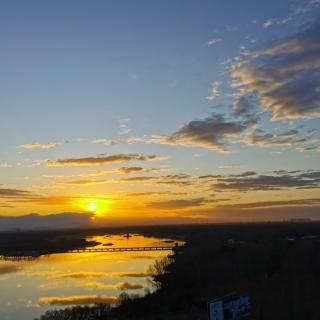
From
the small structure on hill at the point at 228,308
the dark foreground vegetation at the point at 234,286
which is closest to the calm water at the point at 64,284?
the dark foreground vegetation at the point at 234,286

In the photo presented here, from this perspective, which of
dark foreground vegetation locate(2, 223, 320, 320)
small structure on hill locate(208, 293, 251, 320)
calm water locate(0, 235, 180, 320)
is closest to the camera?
small structure on hill locate(208, 293, 251, 320)

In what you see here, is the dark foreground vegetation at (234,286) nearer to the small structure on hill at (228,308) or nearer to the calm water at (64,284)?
the calm water at (64,284)

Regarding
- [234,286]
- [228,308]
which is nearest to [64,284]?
[234,286]

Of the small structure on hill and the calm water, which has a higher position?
the small structure on hill

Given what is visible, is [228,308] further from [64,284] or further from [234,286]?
[64,284]

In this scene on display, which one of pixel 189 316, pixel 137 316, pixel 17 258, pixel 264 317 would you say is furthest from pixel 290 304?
pixel 17 258

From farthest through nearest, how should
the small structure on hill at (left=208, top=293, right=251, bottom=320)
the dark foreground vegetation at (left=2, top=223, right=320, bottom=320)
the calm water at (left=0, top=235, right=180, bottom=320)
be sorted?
the calm water at (left=0, top=235, right=180, bottom=320)
the dark foreground vegetation at (left=2, top=223, right=320, bottom=320)
the small structure on hill at (left=208, top=293, right=251, bottom=320)

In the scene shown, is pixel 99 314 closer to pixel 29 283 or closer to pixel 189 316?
pixel 189 316

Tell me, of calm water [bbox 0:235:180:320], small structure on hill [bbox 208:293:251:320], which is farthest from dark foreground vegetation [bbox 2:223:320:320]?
small structure on hill [bbox 208:293:251:320]

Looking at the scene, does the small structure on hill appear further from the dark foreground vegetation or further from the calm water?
the calm water
